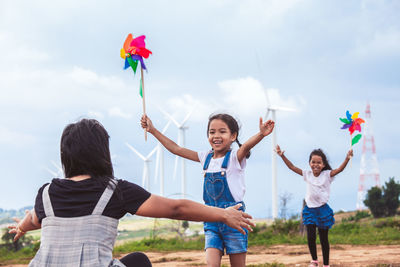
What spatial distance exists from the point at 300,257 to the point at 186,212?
279 inches

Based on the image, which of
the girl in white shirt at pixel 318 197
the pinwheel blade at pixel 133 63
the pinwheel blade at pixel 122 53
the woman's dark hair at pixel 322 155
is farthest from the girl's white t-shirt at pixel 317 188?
the pinwheel blade at pixel 122 53

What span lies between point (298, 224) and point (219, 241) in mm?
9928

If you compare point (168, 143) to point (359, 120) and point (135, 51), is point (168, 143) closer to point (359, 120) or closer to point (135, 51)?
point (135, 51)

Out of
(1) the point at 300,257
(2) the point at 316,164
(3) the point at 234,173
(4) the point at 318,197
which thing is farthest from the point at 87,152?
(1) the point at 300,257

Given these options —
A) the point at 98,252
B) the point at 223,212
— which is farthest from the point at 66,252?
the point at 223,212

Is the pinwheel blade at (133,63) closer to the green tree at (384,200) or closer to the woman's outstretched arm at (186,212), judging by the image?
the woman's outstretched arm at (186,212)

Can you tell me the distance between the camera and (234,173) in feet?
15.4

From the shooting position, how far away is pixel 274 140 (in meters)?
23.0

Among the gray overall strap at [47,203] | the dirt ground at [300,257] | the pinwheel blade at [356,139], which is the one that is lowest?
the dirt ground at [300,257]

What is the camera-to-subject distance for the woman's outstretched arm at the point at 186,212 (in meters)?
2.75

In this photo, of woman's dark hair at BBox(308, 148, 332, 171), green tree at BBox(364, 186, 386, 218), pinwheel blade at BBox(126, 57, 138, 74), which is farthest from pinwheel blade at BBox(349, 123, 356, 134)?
green tree at BBox(364, 186, 386, 218)

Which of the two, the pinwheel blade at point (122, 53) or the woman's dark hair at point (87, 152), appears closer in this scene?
the woman's dark hair at point (87, 152)

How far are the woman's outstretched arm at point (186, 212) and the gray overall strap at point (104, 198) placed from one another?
19 cm

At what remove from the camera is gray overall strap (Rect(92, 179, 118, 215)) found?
262cm
